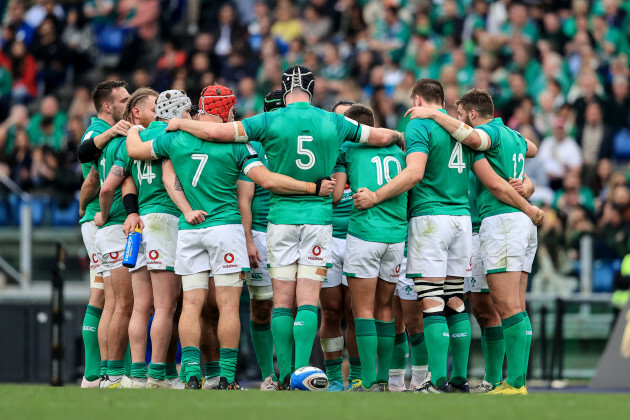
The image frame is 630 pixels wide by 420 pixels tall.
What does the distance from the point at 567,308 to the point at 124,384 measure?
7.18m

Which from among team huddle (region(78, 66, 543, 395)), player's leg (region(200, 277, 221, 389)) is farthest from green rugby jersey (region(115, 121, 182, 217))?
player's leg (region(200, 277, 221, 389))

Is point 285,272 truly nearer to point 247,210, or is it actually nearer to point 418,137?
point 247,210

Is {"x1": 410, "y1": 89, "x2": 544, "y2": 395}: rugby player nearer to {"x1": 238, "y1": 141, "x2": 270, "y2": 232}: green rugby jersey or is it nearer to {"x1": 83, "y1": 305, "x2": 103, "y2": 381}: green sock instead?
{"x1": 238, "y1": 141, "x2": 270, "y2": 232}: green rugby jersey

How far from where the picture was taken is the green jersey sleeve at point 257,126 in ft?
30.2

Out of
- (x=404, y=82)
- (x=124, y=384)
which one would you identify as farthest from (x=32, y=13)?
(x=124, y=384)

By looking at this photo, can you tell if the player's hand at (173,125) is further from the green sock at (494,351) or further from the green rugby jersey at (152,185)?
the green sock at (494,351)

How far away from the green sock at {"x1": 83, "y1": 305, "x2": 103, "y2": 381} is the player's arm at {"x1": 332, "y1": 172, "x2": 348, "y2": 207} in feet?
8.61

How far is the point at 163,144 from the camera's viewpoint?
9.45 metres

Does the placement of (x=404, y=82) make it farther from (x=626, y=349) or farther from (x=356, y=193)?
(x=356, y=193)

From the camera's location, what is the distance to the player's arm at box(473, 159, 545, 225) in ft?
31.3

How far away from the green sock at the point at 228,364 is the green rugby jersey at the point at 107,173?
1759 millimetres

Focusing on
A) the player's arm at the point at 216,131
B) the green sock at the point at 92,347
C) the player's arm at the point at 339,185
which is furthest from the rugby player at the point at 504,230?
the green sock at the point at 92,347

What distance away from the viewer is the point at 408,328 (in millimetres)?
10445

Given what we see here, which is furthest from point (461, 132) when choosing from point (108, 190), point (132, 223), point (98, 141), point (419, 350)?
point (98, 141)
